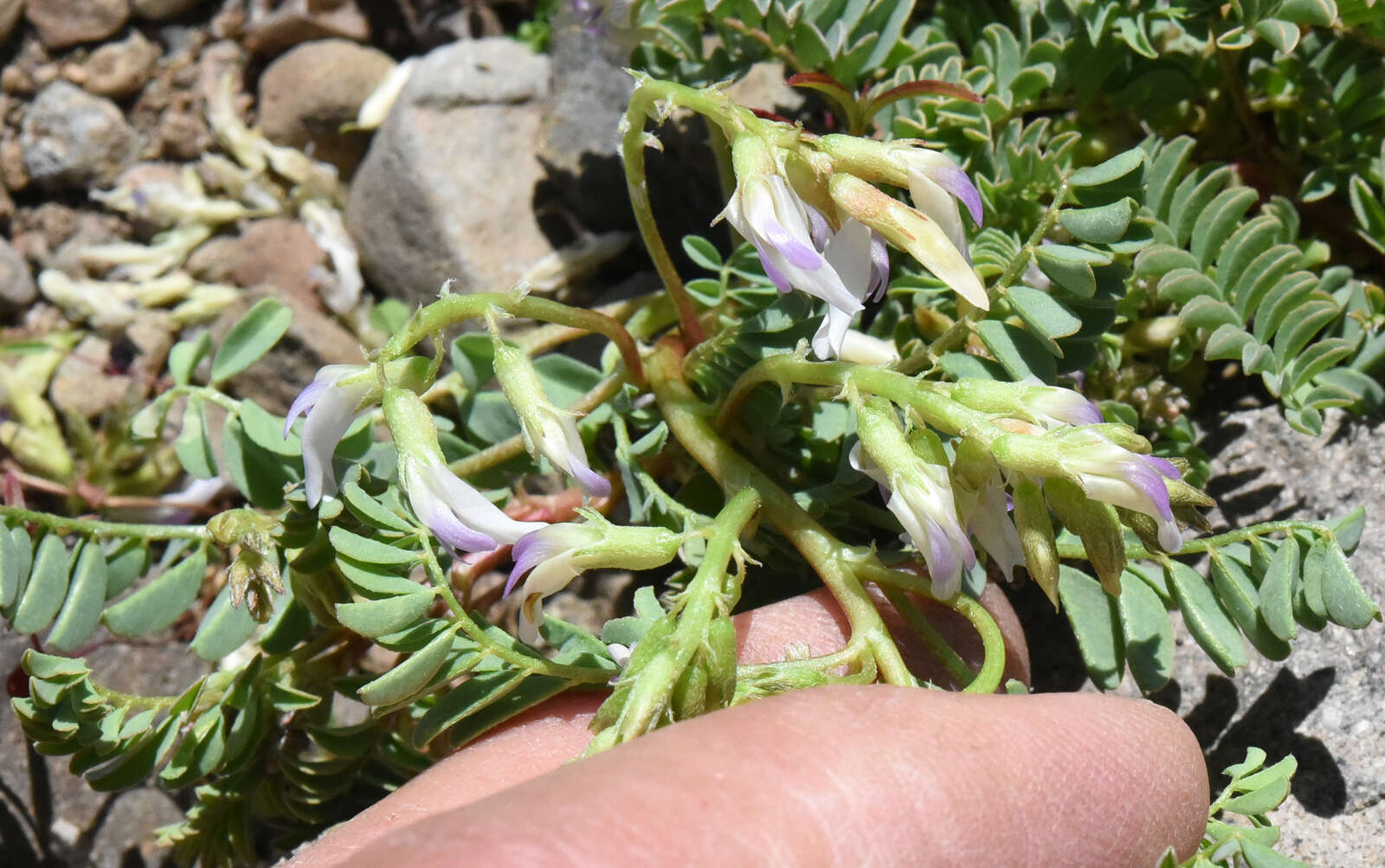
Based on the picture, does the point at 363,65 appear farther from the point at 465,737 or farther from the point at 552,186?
the point at 465,737

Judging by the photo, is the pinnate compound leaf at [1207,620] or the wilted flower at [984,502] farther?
the pinnate compound leaf at [1207,620]

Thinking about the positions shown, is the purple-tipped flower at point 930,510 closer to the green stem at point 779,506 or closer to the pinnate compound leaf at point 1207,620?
the green stem at point 779,506

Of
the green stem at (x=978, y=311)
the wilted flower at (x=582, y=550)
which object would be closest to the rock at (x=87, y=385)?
the wilted flower at (x=582, y=550)

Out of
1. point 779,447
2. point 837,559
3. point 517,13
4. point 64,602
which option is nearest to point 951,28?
point 779,447

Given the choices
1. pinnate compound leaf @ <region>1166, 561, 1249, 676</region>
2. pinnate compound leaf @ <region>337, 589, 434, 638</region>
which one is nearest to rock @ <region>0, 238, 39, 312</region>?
pinnate compound leaf @ <region>337, 589, 434, 638</region>

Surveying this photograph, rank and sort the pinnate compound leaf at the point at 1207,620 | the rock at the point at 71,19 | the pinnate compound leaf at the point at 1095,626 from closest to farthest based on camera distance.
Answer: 1. the pinnate compound leaf at the point at 1207,620
2. the pinnate compound leaf at the point at 1095,626
3. the rock at the point at 71,19

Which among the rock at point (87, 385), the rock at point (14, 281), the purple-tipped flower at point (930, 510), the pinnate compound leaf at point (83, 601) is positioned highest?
the purple-tipped flower at point (930, 510)

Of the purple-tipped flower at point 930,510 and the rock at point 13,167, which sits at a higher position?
the purple-tipped flower at point 930,510
